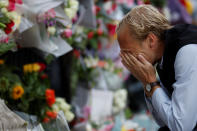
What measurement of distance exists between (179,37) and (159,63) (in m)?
0.25

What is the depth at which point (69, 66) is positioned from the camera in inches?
135

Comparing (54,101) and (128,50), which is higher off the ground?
(128,50)

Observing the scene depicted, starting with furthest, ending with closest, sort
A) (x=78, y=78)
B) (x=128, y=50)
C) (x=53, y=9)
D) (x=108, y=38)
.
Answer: (x=108, y=38)
(x=78, y=78)
(x=53, y=9)
(x=128, y=50)

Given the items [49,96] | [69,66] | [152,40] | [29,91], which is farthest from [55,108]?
[152,40]

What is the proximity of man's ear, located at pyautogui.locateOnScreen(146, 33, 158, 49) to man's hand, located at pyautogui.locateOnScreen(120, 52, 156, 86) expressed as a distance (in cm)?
8

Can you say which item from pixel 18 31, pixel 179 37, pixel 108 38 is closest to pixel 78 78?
pixel 108 38

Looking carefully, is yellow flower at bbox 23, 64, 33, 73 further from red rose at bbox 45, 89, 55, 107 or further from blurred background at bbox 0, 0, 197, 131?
red rose at bbox 45, 89, 55, 107

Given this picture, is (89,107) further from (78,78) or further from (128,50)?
(128,50)

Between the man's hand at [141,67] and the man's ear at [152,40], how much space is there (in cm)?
8

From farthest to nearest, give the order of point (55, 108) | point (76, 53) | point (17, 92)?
point (76, 53) < point (55, 108) < point (17, 92)

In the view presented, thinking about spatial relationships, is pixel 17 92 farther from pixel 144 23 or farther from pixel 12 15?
pixel 144 23

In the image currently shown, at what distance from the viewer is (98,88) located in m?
3.82

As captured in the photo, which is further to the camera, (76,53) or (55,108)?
(76,53)

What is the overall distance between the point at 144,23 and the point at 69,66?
5.13 ft
